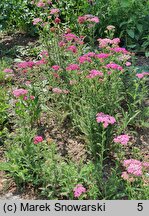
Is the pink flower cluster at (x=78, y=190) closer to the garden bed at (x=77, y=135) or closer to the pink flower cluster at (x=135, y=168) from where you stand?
the garden bed at (x=77, y=135)

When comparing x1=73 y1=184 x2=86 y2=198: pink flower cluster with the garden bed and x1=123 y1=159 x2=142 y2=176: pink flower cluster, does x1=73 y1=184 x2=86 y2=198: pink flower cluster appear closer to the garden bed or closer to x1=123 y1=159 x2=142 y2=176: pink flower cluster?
the garden bed

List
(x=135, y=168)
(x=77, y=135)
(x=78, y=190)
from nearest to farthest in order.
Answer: (x=135, y=168) → (x=78, y=190) → (x=77, y=135)

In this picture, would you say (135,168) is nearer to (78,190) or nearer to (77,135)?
(78,190)

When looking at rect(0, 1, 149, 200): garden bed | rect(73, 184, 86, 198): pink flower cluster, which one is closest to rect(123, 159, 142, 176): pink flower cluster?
rect(0, 1, 149, 200): garden bed

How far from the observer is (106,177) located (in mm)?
3934

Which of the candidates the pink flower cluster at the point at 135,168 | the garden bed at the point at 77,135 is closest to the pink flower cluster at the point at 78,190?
the garden bed at the point at 77,135

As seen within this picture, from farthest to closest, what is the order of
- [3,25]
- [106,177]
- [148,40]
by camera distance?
[3,25]
[148,40]
[106,177]

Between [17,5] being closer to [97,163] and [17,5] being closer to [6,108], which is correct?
[6,108]

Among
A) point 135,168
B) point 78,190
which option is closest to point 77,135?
point 78,190

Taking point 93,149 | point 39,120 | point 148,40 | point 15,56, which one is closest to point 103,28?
point 148,40

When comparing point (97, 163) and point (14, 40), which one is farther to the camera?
point (14, 40)

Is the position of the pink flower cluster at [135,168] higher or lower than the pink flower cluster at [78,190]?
higher

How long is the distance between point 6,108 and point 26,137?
98 cm

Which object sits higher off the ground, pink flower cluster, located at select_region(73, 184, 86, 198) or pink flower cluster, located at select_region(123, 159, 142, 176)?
pink flower cluster, located at select_region(123, 159, 142, 176)
